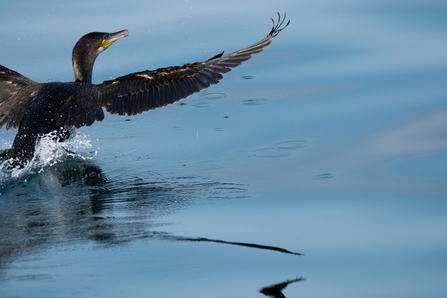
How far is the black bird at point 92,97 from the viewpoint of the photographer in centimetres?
742

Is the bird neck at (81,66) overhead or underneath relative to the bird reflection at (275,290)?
overhead

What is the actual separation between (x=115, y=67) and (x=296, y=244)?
4.99 metres

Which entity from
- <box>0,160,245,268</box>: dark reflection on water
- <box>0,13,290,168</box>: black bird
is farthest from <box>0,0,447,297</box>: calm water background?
<box>0,13,290,168</box>: black bird

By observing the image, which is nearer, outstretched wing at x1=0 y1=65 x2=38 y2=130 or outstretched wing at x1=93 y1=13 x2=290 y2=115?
outstretched wing at x1=93 y1=13 x2=290 y2=115

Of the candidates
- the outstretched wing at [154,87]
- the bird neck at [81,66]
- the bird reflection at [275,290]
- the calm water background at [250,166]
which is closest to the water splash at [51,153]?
the calm water background at [250,166]

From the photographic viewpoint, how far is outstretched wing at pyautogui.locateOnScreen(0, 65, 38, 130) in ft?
25.3

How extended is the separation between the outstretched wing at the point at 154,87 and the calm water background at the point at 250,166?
0.35 meters

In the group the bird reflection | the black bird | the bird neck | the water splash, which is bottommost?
the bird reflection

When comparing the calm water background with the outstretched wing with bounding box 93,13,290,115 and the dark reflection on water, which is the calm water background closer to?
the dark reflection on water

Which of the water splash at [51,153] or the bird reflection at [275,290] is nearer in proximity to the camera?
the bird reflection at [275,290]

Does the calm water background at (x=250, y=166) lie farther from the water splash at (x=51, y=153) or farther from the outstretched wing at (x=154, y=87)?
the outstretched wing at (x=154, y=87)

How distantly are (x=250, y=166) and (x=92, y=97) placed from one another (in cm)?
162

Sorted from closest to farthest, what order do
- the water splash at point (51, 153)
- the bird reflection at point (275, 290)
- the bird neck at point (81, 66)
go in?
1. the bird reflection at point (275, 290)
2. the water splash at point (51, 153)
3. the bird neck at point (81, 66)

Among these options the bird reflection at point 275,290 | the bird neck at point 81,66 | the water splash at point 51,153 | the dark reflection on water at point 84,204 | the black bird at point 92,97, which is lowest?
the bird reflection at point 275,290
